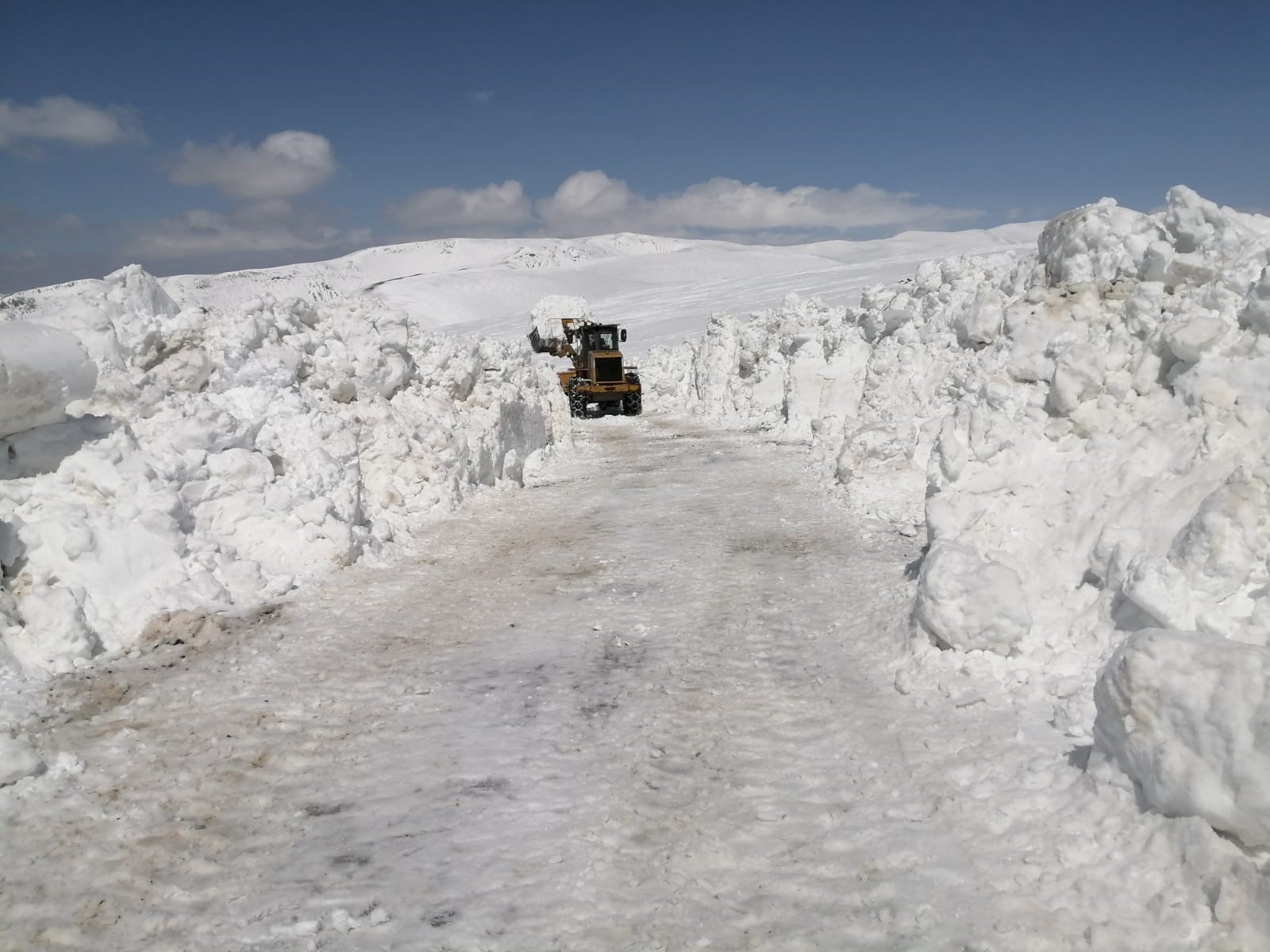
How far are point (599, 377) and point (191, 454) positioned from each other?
2205cm

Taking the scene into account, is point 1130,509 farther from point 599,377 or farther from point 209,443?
point 599,377

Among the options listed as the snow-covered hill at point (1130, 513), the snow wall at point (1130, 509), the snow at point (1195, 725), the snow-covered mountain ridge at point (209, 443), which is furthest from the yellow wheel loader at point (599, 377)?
the snow at point (1195, 725)

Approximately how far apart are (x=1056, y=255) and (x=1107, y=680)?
6690 millimetres

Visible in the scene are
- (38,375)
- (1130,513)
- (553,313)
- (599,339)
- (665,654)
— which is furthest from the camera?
(553,313)

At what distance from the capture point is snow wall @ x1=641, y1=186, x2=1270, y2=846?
354 cm

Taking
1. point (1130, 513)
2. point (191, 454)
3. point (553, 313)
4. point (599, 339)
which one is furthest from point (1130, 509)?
point (553, 313)

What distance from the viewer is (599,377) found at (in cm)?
3000

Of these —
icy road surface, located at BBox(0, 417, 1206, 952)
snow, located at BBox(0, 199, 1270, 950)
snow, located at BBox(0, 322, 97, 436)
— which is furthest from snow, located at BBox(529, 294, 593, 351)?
icy road surface, located at BBox(0, 417, 1206, 952)

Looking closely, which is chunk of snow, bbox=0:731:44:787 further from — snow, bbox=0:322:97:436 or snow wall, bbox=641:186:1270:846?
snow wall, bbox=641:186:1270:846

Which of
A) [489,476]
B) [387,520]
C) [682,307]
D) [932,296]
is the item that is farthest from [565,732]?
[682,307]

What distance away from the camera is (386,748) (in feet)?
16.7

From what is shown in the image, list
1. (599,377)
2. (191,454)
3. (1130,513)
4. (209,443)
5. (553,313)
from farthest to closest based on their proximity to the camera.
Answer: (553,313), (599,377), (209,443), (191,454), (1130,513)

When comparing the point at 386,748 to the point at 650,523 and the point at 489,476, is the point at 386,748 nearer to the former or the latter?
the point at 650,523

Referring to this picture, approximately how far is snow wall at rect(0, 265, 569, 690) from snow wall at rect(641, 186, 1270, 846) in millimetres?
5859
